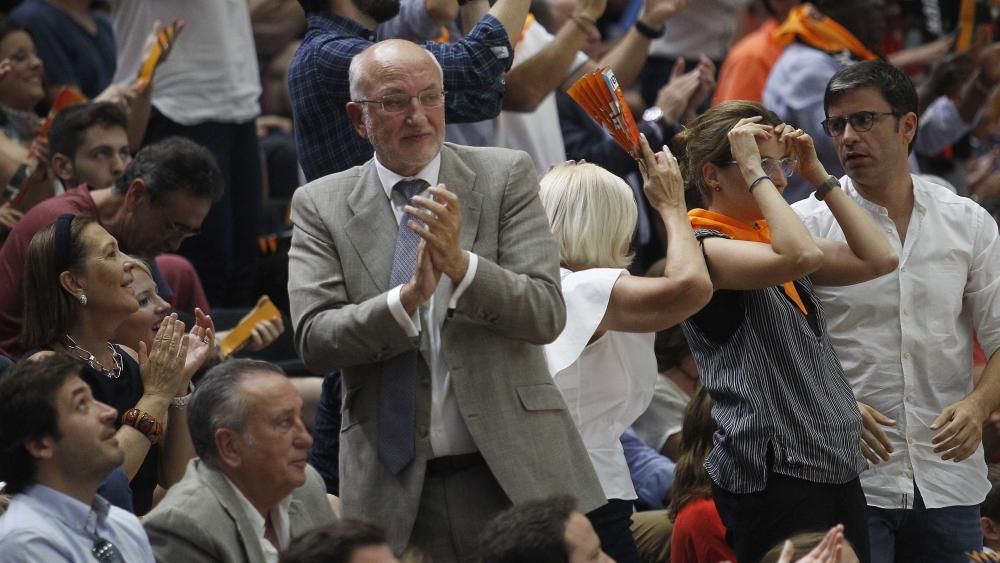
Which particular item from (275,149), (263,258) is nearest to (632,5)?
(275,149)

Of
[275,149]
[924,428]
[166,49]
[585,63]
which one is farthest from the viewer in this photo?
[275,149]

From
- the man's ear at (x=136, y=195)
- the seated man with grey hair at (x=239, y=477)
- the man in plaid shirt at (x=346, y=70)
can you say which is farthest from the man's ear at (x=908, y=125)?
the man's ear at (x=136, y=195)

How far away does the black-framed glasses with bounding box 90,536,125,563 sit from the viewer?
347 cm

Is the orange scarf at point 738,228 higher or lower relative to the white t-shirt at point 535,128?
higher

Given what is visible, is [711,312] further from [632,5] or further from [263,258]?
[632,5]

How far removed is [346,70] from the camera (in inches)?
176

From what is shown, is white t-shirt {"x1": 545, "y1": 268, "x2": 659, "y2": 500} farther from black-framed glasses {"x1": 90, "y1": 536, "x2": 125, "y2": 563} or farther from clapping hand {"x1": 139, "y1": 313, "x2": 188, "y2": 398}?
black-framed glasses {"x1": 90, "y1": 536, "x2": 125, "y2": 563}

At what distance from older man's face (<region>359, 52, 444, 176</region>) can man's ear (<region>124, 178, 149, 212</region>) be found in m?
1.68

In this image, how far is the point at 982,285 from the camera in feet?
14.8

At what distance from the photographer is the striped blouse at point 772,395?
157 inches

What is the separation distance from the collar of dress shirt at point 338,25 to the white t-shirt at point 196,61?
1.97 meters

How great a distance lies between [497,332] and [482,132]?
6.77ft

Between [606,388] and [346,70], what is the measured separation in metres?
1.12

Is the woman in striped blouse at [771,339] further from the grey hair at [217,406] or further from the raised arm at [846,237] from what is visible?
the grey hair at [217,406]
